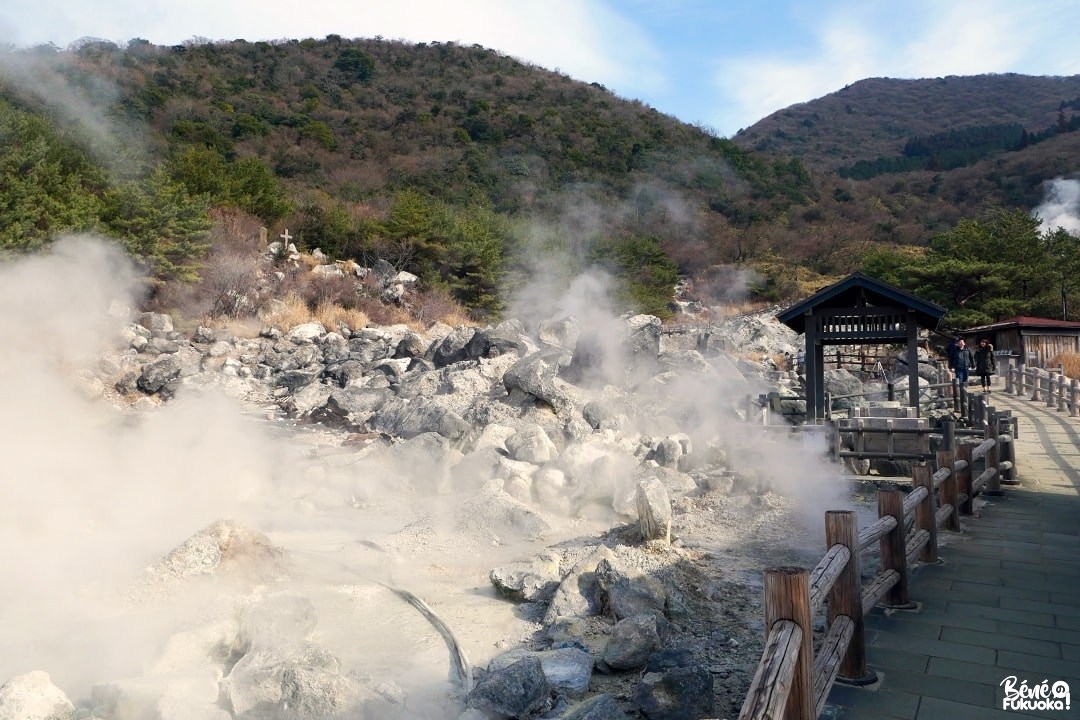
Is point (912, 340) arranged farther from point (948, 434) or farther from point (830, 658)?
point (830, 658)

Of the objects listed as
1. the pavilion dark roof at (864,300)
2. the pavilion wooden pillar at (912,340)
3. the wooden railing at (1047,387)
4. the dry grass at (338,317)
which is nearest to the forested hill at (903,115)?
the wooden railing at (1047,387)

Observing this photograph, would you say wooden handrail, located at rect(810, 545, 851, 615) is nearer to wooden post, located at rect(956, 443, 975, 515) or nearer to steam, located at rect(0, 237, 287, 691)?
steam, located at rect(0, 237, 287, 691)

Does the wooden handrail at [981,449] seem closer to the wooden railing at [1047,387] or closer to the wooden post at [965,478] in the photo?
the wooden post at [965,478]

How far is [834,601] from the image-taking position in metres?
3.15

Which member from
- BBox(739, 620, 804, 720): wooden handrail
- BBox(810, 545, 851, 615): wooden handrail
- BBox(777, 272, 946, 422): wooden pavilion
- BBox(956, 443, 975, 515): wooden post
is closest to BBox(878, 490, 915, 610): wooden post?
BBox(810, 545, 851, 615): wooden handrail

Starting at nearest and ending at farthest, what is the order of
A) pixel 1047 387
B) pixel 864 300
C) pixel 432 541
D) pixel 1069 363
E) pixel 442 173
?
pixel 432 541 → pixel 864 300 → pixel 1047 387 → pixel 1069 363 → pixel 442 173

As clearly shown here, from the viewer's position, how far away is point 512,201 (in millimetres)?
43219

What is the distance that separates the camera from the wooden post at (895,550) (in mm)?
3846

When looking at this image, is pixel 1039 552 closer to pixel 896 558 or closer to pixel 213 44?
pixel 896 558

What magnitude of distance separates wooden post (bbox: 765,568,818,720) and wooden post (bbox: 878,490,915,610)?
1.67m

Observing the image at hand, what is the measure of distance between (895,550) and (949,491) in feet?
6.97

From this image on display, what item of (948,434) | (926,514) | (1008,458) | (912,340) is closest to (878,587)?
(926,514)

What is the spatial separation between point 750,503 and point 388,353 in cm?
1121

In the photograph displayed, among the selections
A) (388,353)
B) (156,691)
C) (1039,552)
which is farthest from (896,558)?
(388,353)
